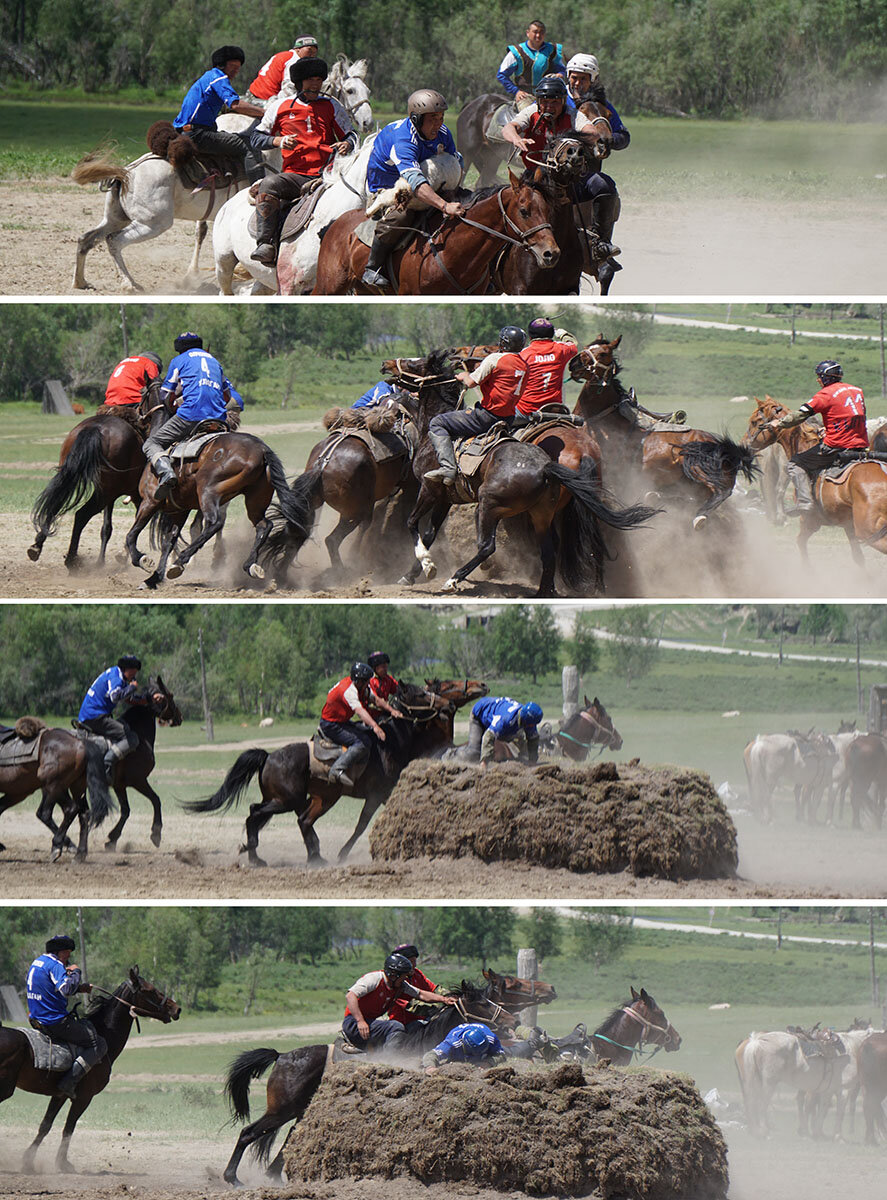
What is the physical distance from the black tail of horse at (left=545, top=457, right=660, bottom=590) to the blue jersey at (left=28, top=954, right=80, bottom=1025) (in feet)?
15.3

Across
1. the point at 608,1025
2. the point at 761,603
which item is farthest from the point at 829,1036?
the point at 761,603

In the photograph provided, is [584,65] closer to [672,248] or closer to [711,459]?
[711,459]

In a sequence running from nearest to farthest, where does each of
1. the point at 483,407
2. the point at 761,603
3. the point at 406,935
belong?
the point at 483,407 < the point at 761,603 < the point at 406,935

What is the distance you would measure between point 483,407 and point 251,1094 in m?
5.57

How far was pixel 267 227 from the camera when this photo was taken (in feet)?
56.7

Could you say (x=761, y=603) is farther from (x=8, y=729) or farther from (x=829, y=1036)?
(x=8, y=729)

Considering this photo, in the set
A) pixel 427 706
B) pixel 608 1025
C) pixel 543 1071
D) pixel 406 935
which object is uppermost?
pixel 427 706

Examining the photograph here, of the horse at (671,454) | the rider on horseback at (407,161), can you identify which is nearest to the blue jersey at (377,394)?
the rider on horseback at (407,161)

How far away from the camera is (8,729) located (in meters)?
15.1

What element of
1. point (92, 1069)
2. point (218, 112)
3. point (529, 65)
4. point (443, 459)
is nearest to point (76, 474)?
point (443, 459)

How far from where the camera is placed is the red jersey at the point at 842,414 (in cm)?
1659

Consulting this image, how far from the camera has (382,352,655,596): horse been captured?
570 inches

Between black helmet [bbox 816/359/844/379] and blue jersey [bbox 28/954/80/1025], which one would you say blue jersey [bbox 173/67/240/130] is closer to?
black helmet [bbox 816/359/844/379]

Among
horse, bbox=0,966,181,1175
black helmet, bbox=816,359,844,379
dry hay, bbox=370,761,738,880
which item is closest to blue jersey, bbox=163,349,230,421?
dry hay, bbox=370,761,738,880
